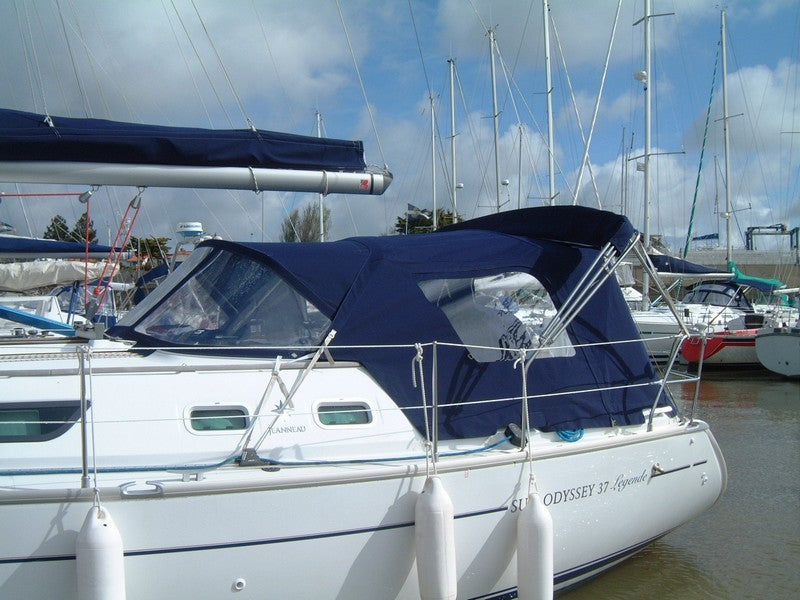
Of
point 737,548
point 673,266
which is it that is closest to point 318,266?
point 737,548

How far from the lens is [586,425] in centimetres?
482

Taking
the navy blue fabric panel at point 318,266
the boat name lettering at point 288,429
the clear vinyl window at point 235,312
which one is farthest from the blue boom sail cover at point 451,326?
the boat name lettering at point 288,429

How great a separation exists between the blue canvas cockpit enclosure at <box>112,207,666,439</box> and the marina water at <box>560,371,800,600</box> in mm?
1337

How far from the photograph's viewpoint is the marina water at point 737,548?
17.7 feet

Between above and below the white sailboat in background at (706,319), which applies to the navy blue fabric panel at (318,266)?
above

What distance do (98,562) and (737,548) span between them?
4.91 metres

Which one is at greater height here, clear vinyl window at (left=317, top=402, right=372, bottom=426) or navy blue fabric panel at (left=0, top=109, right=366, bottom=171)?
navy blue fabric panel at (left=0, top=109, right=366, bottom=171)

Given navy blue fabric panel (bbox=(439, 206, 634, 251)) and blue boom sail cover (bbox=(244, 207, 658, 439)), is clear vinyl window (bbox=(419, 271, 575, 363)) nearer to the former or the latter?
blue boom sail cover (bbox=(244, 207, 658, 439))

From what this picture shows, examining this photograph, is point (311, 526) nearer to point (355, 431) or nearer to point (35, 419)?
point (355, 431)

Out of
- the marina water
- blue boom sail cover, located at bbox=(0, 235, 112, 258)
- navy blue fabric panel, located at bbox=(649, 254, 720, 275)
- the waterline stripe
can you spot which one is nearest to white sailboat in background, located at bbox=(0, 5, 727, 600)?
the waterline stripe

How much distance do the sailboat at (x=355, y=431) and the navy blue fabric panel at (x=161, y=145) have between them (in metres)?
0.11

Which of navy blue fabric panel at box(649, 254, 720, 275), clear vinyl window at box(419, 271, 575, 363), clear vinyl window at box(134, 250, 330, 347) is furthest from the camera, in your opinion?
navy blue fabric panel at box(649, 254, 720, 275)

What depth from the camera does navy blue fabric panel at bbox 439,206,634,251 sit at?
5.18m

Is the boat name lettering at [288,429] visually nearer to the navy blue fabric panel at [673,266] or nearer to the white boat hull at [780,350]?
the navy blue fabric panel at [673,266]
